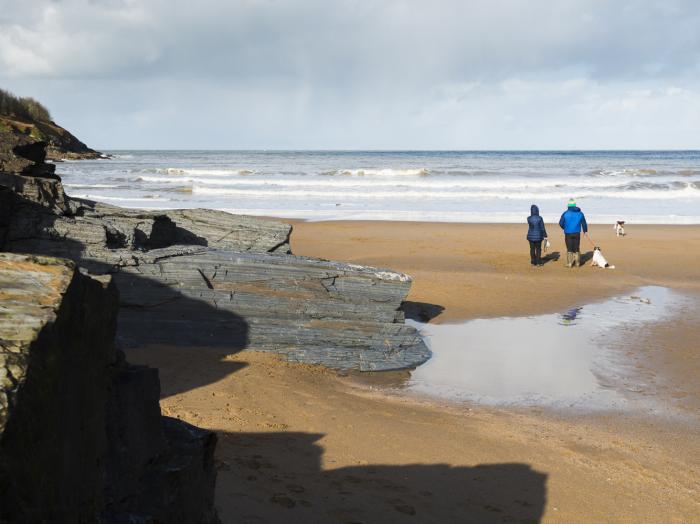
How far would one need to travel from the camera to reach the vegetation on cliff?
63116mm

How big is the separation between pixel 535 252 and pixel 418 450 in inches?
462

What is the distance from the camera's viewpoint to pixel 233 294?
354 inches

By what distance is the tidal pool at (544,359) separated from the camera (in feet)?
27.5

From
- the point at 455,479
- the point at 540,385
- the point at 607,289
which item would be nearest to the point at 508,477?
the point at 455,479

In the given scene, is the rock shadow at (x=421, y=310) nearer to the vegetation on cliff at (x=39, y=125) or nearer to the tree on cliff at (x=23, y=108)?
the vegetation on cliff at (x=39, y=125)

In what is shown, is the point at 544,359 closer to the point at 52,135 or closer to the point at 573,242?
the point at 573,242

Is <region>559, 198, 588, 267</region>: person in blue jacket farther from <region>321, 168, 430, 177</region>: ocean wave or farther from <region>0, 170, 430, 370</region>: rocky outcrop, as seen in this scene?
<region>321, 168, 430, 177</region>: ocean wave

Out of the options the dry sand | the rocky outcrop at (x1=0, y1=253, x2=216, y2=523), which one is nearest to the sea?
the dry sand

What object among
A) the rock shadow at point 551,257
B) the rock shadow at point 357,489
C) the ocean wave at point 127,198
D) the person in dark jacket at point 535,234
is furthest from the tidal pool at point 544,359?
the ocean wave at point 127,198

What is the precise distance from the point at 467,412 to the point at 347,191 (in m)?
33.1

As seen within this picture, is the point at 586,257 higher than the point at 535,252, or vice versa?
the point at 535,252

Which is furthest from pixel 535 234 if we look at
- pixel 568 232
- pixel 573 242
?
pixel 573 242

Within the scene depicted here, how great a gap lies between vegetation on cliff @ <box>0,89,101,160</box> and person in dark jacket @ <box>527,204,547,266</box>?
162 feet

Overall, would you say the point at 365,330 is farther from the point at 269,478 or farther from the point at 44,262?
the point at 44,262
